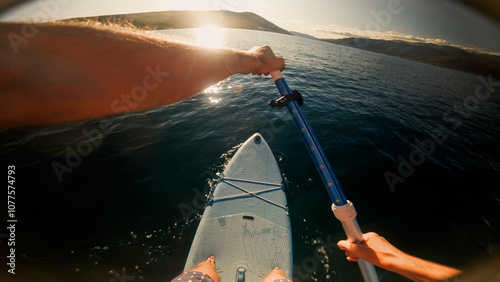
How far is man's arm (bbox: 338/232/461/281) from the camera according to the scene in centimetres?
159

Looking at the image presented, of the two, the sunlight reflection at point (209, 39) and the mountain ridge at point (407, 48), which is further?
the mountain ridge at point (407, 48)

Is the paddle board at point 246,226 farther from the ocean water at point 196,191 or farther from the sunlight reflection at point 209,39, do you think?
the sunlight reflection at point 209,39

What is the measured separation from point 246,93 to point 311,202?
10.5 m

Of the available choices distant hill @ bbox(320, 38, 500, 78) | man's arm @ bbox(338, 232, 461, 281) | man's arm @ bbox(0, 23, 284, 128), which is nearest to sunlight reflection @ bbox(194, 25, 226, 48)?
man's arm @ bbox(0, 23, 284, 128)

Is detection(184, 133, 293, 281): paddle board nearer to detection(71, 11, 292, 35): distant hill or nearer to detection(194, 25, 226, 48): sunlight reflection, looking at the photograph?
detection(194, 25, 226, 48): sunlight reflection

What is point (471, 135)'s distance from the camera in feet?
41.0

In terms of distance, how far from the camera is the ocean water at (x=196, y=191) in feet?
13.9

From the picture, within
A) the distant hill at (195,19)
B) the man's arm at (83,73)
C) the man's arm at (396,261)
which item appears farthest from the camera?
the distant hill at (195,19)

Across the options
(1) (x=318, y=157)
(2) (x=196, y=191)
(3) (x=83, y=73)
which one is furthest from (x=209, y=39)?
(3) (x=83, y=73)

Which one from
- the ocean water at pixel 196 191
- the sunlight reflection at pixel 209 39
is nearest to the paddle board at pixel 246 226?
the ocean water at pixel 196 191

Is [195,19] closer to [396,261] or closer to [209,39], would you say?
[209,39]

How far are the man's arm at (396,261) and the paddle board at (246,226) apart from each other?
2690 millimetres

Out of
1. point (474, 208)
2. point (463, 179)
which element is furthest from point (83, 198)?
point (463, 179)

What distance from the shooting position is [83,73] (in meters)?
0.99
